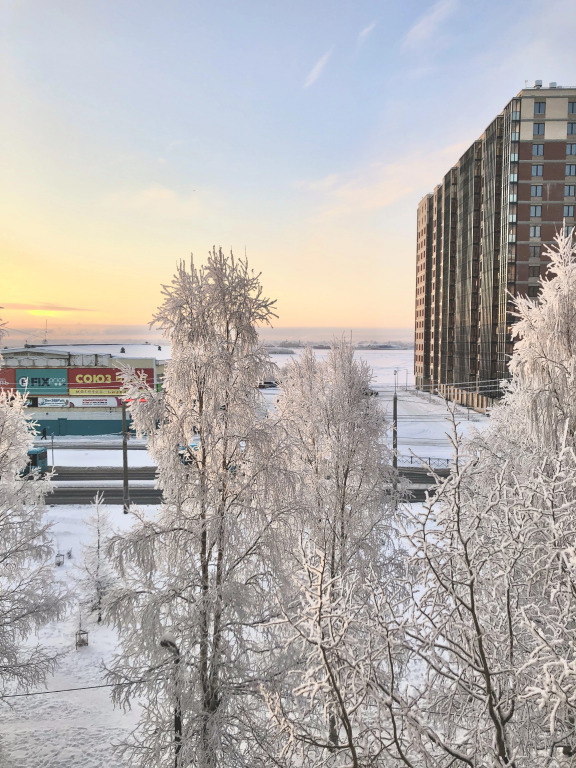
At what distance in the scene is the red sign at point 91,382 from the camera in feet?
143

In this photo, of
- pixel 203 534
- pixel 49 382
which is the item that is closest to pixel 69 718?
pixel 203 534

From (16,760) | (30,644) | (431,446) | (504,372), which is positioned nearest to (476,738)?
(16,760)

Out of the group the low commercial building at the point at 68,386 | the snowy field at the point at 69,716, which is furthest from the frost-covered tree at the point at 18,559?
the low commercial building at the point at 68,386

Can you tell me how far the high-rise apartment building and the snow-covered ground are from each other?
3132 cm

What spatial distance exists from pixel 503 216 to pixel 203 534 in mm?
49032

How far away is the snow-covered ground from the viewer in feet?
33.8

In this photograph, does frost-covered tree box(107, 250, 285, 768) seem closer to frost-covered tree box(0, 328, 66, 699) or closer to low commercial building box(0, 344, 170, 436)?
frost-covered tree box(0, 328, 66, 699)

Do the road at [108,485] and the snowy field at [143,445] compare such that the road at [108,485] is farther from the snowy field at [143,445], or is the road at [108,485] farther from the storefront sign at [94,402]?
the storefront sign at [94,402]

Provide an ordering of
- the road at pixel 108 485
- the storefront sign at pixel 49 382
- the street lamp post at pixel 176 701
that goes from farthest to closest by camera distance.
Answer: the storefront sign at pixel 49 382, the road at pixel 108 485, the street lamp post at pixel 176 701

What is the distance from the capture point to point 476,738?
4055 millimetres

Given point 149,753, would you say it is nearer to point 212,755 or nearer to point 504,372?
point 212,755

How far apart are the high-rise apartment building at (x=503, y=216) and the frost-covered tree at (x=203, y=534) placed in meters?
29.8

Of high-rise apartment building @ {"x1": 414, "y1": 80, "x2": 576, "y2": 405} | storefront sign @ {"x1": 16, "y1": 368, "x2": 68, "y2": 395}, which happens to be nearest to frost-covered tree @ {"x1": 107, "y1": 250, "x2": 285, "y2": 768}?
high-rise apartment building @ {"x1": 414, "y1": 80, "x2": 576, "y2": 405}

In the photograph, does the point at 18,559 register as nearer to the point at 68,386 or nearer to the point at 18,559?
the point at 18,559
